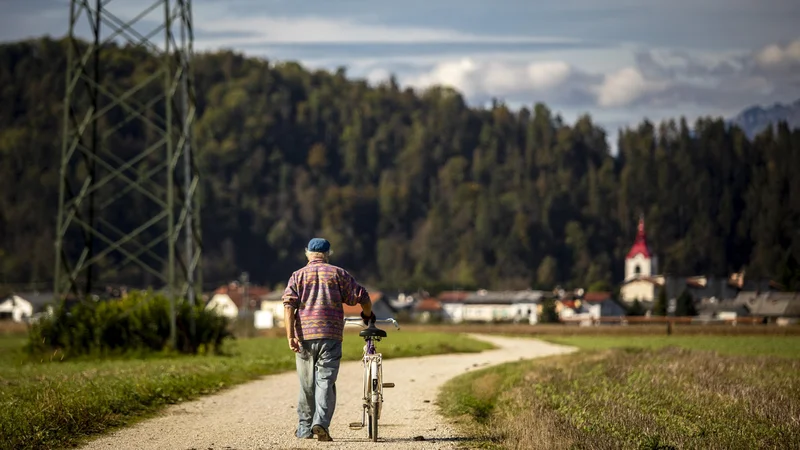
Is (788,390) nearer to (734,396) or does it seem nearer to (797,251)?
(734,396)

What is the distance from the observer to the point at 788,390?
18766mm

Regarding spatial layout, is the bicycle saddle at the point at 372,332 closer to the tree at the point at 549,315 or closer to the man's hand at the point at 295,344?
the man's hand at the point at 295,344

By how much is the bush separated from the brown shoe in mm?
16564

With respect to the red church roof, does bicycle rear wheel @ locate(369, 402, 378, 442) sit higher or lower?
lower

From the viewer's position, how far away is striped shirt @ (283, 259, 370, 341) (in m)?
12.7

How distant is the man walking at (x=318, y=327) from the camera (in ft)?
41.6

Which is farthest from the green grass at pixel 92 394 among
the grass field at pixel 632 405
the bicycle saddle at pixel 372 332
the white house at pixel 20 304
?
the white house at pixel 20 304

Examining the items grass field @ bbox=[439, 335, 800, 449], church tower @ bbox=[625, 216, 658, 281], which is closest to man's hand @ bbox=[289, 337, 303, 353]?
grass field @ bbox=[439, 335, 800, 449]

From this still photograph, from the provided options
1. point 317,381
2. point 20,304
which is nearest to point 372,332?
point 317,381

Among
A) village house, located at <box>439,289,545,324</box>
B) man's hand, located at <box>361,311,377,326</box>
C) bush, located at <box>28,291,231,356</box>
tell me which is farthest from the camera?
village house, located at <box>439,289,545,324</box>

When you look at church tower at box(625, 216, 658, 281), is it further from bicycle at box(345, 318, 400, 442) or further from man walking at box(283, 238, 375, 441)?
man walking at box(283, 238, 375, 441)

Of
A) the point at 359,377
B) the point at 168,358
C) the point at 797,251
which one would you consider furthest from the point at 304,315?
the point at 797,251

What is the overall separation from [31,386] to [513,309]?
446ft

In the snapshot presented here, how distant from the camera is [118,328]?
2883 cm
